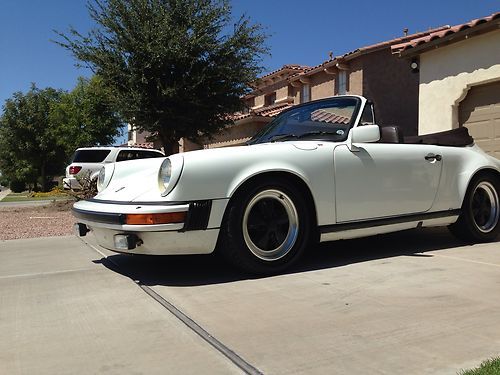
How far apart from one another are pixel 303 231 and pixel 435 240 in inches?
95.5

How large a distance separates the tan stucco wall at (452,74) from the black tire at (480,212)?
9.42 feet

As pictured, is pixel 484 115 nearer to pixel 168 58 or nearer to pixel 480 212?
pixel 480 212

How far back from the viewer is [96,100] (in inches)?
959

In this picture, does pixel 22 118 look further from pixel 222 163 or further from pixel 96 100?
pixel 222 163

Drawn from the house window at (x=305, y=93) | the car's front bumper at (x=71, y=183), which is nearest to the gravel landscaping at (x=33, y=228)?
the car's front bumper at (x=71, y=183)

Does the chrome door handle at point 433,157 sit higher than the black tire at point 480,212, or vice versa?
the chrome door handle at point 433,157

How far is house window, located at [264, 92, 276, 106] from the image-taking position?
22094 mm

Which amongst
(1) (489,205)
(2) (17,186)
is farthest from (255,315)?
(2) (17,186)

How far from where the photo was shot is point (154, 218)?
156 inches

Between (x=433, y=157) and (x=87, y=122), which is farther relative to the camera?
(x=87, y=122)

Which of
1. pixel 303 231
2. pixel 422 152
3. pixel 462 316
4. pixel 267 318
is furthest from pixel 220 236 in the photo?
pixel 422 152

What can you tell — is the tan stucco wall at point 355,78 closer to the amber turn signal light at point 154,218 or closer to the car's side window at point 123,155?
the car's side window at point 123,155

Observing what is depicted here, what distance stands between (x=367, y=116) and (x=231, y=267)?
207 cm

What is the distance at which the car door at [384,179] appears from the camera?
474cm
